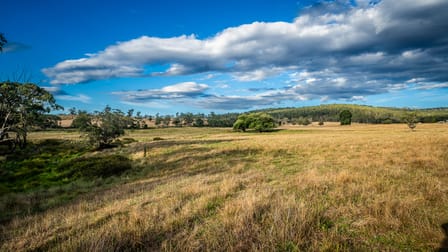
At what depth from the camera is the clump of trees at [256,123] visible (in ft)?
321

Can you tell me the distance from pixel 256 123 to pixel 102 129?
67495 mm

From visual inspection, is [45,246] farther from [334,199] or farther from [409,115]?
[409,115]

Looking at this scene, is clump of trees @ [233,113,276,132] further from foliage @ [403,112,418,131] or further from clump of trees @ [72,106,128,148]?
clump of trees @ [72,106,128,148]

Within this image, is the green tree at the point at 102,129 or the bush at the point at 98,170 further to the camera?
the green tree at the point at 102,129

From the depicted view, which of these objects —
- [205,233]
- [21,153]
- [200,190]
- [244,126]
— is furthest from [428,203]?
[244,126]

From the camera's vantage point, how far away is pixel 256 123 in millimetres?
98750

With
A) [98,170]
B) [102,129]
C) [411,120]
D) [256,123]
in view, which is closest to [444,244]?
[98,170]

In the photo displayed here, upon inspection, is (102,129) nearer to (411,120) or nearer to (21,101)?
(21,101)

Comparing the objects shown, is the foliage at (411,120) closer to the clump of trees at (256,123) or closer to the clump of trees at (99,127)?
the clump of trees at (256,123)

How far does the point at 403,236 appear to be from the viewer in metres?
4.49

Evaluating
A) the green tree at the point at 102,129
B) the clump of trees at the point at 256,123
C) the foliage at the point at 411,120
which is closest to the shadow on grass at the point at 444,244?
the green tree at the point at 102,129

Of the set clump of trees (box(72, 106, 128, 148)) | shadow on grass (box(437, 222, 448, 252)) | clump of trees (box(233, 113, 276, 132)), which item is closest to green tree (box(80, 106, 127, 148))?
clump of trees (box(72, 106, 128, 148))

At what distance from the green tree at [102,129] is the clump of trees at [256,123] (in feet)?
205

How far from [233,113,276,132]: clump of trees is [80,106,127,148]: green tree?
2466 inches
